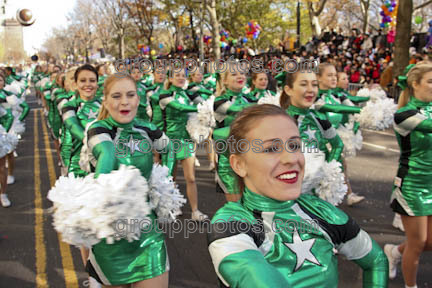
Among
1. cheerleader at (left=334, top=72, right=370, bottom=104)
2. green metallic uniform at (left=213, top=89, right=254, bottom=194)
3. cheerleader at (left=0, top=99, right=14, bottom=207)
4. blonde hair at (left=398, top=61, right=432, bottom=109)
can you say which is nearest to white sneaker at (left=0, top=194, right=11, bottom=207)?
cheerleader at (left=0, top=99, right=14, bottom=207)

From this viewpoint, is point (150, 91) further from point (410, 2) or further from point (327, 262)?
point (410, 2)

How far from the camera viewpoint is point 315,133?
3797 millimetres

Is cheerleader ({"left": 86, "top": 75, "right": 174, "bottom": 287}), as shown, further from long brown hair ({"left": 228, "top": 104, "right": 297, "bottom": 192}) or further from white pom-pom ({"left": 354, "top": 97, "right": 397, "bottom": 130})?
white pom-pom ({"left": 354, "top": 97, "right": 397, "bottom": 130})

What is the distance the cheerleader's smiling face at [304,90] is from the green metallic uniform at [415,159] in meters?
0.74

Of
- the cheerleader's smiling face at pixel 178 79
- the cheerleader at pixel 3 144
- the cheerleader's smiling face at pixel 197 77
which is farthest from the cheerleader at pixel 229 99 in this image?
the cheerleader at pixel 3 144

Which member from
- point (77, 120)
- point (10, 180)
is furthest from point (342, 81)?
point (10, 180)

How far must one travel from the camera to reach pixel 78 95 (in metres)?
4.75

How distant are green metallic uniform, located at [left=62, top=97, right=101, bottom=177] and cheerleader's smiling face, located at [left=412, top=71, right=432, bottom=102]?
293 centimetres

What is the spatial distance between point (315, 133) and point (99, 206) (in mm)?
2142

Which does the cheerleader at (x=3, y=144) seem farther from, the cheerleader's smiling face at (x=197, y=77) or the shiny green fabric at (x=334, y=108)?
the shiny green fabric at (x=334, y=108)

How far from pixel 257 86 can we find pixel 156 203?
370cm

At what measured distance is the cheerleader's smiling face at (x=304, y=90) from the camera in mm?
3818

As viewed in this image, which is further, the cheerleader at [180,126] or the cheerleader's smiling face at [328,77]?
the cheerleader at [180,126]

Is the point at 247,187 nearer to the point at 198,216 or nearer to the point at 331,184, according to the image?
the point at 331,184
